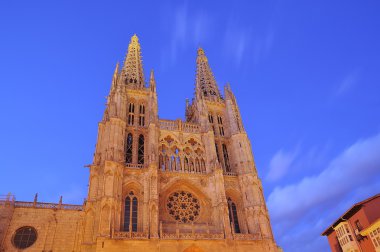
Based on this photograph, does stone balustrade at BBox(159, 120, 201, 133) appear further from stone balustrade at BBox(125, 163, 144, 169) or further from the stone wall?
the stone wall

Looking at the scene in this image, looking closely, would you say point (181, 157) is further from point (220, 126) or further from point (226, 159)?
point (220, 126)

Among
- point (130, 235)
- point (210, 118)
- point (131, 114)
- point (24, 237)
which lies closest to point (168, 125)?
point (131, 114)

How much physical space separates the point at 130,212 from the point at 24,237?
8072mm

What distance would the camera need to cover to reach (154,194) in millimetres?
25281

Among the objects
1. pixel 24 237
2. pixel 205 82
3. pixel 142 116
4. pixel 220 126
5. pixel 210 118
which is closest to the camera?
pixel 24 237

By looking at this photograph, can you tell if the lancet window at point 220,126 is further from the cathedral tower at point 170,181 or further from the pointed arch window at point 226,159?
the pointed arch window at point 226,159

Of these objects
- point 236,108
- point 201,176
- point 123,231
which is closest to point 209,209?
Answer: point 201,176

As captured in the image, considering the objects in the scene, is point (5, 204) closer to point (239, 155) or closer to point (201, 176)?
point (201, 176)

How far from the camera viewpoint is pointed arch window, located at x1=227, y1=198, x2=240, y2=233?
90.7 feet

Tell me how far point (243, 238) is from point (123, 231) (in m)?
9.72

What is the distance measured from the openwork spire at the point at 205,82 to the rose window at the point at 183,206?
1308cm

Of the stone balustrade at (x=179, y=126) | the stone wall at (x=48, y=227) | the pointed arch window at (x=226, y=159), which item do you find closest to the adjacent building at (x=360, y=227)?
the pointed arch window at (x=226, y=159)

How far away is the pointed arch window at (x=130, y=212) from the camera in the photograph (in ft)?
79.8

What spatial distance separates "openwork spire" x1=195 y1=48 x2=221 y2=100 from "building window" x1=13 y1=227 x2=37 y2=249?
21796 mm
